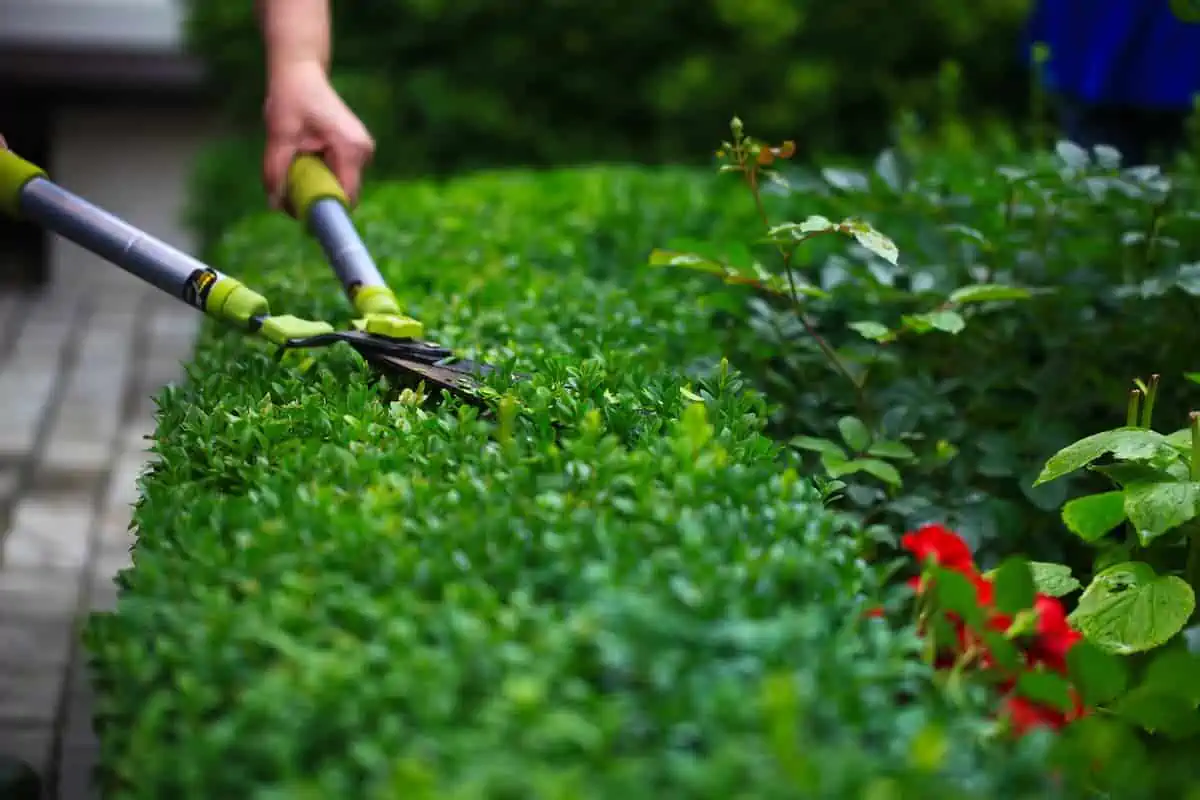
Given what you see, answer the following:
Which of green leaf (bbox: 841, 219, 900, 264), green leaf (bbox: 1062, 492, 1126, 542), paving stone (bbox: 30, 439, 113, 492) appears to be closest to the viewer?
green leaf (bbox: 1062, 492, 1126, 542)

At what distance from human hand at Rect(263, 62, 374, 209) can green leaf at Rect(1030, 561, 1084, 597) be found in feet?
4.67

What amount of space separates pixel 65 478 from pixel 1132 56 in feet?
11.6

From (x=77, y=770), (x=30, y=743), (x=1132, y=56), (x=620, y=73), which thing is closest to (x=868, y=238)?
(x=77, y=770)

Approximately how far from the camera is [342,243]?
94.8 inches

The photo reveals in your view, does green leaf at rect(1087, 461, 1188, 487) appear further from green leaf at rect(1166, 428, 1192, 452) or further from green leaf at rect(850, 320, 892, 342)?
green leaf at rect(850, 320, 892, 342)

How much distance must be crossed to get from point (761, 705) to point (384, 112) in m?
5.45

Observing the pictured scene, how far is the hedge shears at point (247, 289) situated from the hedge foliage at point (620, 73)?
3.54m

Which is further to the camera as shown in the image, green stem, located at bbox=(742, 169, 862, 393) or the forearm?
the forearm

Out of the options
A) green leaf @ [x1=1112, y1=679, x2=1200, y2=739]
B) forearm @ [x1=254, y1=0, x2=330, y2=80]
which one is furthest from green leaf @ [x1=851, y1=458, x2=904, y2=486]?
forearm @ [x1=254, y1=0, x2=330, y2=80]

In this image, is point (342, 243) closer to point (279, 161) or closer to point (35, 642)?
point (279, 161)

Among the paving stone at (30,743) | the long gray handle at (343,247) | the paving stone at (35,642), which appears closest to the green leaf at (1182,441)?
the long gray handle at (343,247)

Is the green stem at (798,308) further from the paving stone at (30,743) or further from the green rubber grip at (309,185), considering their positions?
the paving stone at (30,743)

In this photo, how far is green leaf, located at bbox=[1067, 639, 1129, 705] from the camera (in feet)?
4.86

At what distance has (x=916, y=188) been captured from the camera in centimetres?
273
